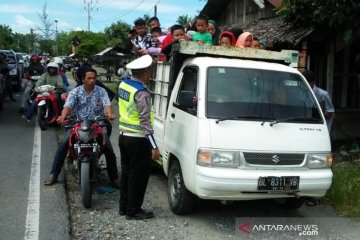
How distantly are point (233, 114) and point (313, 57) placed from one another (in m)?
6.82

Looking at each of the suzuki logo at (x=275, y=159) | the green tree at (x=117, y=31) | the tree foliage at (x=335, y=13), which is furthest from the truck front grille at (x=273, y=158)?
the green tree at (x=117, y=31)

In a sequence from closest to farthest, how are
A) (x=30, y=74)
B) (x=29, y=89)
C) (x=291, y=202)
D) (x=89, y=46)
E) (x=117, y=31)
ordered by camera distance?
(x=291, y=202) < (x=29, y=89) < (x=30, y=74) < (x=89, y=46) < (x=117, y=31)

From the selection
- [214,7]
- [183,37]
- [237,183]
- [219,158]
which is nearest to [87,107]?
[183,37]

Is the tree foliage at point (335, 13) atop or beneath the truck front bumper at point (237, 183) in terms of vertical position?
atop

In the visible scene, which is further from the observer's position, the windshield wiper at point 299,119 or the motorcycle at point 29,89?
the motorcycle at point 29,89

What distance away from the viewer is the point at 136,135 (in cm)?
520

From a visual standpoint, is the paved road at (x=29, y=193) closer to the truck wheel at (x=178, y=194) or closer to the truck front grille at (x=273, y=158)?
the truck wheel at (x=178, y=194)

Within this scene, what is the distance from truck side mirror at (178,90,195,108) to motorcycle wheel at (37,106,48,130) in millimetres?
6615

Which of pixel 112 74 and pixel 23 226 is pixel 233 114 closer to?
pixel 23 226

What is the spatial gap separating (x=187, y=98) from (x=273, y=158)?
1159 millimetres

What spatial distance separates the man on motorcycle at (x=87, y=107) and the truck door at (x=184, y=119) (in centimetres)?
95

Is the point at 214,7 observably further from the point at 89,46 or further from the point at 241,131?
the point at 89,46

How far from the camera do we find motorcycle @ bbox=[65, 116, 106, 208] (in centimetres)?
559

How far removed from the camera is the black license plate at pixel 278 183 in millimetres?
4746
